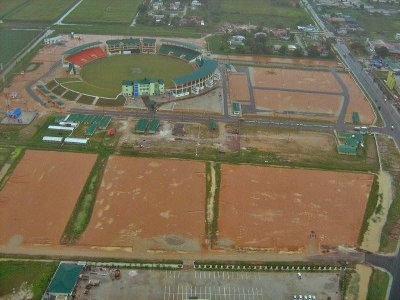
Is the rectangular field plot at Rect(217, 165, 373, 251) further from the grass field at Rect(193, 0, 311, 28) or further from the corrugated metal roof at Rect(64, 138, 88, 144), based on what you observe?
the grass field at Rect(193, 0, 311, 28)

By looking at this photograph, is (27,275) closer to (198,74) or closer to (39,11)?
(198,74)

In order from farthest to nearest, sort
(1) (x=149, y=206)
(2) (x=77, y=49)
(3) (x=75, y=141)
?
(2) (x=77, y=49), (3) (x=75, y=141), (1) (x=149, y=206)

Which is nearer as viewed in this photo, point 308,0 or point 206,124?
point 206,124

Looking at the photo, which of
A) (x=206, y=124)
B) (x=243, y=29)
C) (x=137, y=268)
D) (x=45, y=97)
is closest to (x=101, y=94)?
(x=45, y=97)

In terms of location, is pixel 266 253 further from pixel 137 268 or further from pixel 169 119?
pixel 169 119

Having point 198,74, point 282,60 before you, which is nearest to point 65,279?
point 198,74

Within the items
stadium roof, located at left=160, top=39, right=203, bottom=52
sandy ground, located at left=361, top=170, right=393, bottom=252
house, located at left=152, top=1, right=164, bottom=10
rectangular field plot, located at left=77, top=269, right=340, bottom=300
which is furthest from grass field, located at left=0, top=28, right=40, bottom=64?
sandy ground, located at left=361, top=170, right=393, bottom=252

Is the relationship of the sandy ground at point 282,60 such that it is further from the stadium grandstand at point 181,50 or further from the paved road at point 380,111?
the stadium grandstand at point 181,50
